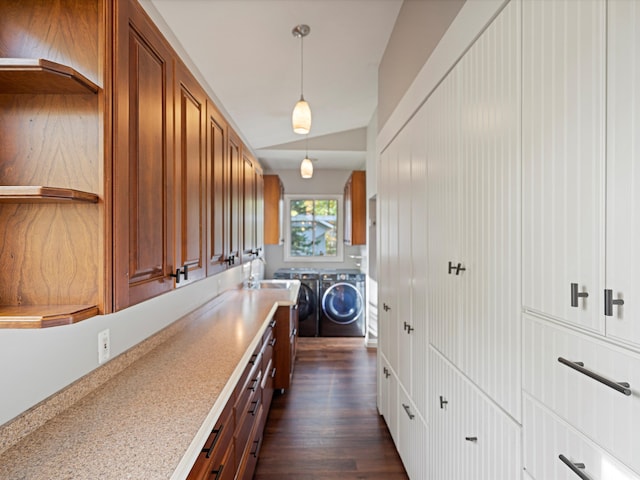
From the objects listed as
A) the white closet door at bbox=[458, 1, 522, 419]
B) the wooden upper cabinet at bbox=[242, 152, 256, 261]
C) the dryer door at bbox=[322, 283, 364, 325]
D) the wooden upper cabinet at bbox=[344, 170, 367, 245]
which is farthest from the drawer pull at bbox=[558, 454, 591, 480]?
the dryer door at bbox=[322, 283, 364, 325]

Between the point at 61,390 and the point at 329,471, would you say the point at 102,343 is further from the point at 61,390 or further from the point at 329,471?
the point at 329,471

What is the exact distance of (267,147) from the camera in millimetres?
4621

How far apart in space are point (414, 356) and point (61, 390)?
1654 millimetres

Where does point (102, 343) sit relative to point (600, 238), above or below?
below

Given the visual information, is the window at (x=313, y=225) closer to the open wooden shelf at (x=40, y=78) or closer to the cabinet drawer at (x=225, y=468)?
the cabinet drawer at (x=225, y=468)

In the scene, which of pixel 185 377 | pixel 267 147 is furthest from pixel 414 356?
pixel 267 147

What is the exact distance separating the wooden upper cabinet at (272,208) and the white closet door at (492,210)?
387 cm

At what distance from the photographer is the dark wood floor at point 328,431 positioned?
2.19 meters

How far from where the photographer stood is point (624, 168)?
2.25ft

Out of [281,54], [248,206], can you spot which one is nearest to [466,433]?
[248,206]

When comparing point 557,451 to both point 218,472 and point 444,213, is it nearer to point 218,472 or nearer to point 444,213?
point 444,213

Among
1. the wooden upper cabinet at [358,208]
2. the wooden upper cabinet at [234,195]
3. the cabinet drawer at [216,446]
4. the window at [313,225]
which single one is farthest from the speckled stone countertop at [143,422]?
the window at [313,225]

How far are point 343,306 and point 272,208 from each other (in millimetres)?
1793

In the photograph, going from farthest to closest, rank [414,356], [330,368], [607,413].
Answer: [330,368]
[414,356]
[607,413]
